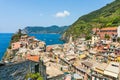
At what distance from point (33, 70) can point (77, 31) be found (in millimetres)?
157905

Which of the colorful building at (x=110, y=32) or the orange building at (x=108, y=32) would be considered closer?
the colorful building at (x=110, y=32)

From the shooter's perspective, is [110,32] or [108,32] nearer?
[110,32]

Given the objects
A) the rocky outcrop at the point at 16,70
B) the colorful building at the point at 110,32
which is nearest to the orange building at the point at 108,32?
the colorful building at the point at 110,32

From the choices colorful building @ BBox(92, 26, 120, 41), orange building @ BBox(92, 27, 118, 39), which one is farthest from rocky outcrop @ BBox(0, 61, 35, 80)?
orange building @ BBox(92, 27, 118, 39)

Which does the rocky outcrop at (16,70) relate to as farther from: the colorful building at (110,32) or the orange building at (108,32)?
the orange building at (108,32)

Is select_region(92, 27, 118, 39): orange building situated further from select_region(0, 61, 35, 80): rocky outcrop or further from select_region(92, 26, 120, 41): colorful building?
select_region(0, 61, 35, 80): rocky outcrop

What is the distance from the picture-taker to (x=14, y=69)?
78.8 ft

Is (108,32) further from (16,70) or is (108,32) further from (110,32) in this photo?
(16,70)

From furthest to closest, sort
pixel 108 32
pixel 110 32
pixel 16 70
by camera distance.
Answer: pixel 108 32
pixel 110 32
pixel 16 70

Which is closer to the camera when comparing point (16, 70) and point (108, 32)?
point (16, 70)

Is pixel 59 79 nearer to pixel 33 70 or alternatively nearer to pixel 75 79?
pixel 33 70

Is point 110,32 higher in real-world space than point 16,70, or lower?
higher

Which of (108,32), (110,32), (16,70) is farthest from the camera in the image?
(108,32)

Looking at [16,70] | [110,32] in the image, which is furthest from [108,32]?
[16,70]
